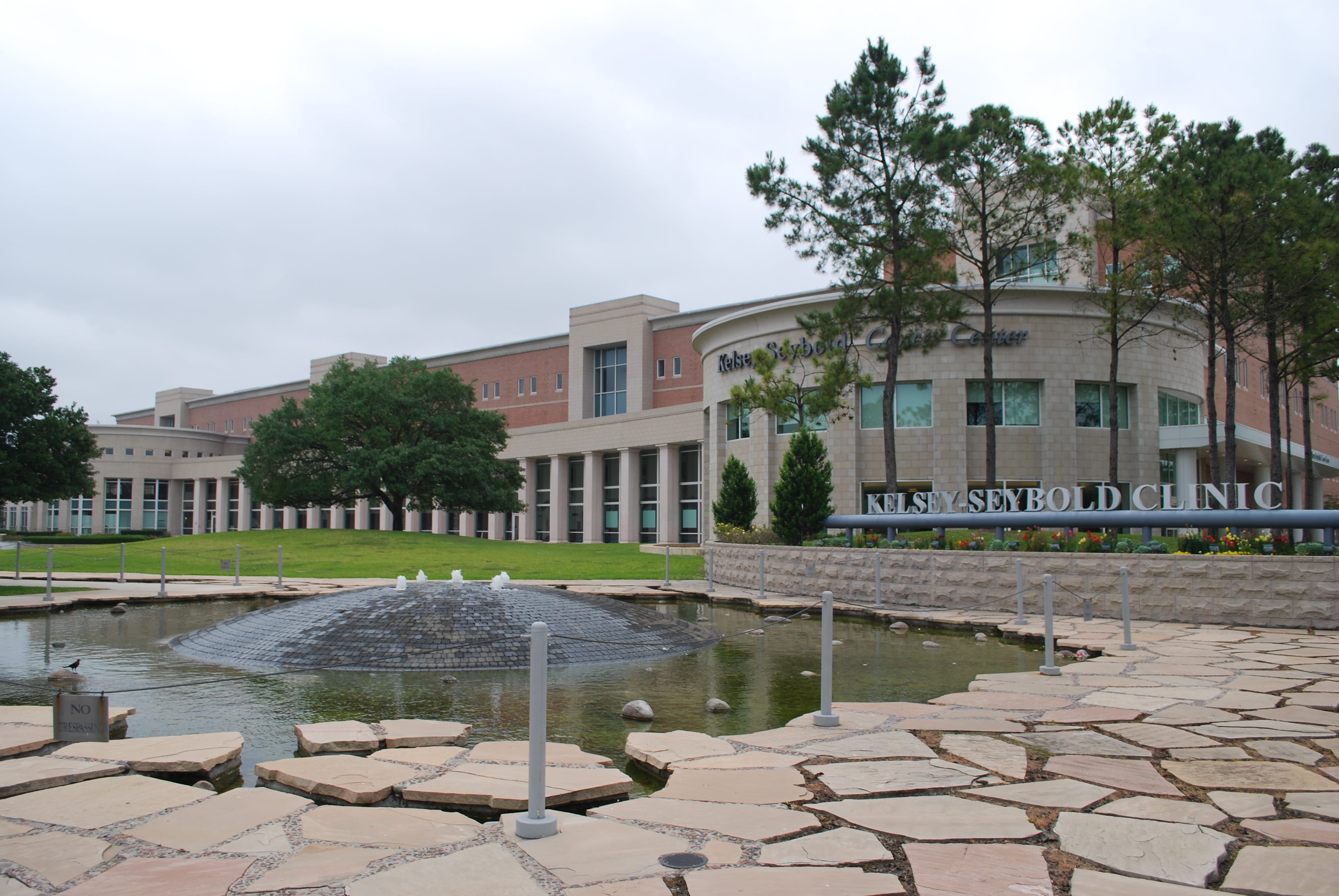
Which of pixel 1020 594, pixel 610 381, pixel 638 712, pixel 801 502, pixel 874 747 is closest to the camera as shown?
pixel 874 747

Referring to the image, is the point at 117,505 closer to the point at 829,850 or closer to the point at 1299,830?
the point at 829,850

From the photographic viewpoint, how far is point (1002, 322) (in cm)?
3397

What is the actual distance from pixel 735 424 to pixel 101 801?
36171 mm

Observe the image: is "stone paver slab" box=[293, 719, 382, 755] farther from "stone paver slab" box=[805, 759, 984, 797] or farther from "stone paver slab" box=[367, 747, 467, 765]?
"stone paver slab" box=[805, 759, 984, 797]

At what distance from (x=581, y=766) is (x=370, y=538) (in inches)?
1497

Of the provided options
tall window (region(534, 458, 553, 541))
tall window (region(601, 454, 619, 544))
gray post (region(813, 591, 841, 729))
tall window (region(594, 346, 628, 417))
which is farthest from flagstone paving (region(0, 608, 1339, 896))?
tall window (region(594, 346, 628, 417))

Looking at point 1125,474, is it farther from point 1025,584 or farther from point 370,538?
point 370,538

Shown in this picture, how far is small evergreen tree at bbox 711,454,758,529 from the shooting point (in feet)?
93.5

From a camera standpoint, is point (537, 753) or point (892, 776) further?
point (892, 776)

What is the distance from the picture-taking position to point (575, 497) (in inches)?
2354

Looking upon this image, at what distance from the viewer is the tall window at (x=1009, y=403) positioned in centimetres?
3397

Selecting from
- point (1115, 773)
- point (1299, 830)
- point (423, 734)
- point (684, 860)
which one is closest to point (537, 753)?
point (684, 860)

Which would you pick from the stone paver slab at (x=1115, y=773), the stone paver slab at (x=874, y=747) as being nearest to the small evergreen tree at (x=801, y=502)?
the stone paver slab at (x=874, y=747)

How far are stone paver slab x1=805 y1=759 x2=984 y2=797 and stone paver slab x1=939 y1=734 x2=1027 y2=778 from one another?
168mm
